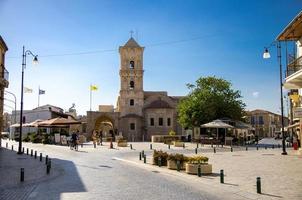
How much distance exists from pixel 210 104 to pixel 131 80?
20.3 metres

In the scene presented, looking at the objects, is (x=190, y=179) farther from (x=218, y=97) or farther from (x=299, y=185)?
(x=218, y=97)

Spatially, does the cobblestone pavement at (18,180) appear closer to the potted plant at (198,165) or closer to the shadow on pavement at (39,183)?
the shadow on pavement at (39,183)

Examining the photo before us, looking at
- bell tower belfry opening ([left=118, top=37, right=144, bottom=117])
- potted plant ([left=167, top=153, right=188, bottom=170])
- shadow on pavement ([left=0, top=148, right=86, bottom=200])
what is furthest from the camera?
bell tower belfry opening ([left=118, top=37, right=144, bottom=117])

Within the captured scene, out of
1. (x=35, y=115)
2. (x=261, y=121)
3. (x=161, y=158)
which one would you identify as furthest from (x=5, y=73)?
(x=261, y=121)

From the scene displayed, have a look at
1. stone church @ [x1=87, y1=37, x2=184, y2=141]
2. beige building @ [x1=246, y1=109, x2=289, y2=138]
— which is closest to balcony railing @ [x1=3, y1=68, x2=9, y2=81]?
stone church @ [x1=87, y1=37, x2=184, y2=141]

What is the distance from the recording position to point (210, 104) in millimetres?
45938

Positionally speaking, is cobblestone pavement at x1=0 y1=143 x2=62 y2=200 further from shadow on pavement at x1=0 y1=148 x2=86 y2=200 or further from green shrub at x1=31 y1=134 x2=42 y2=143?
green shrub at x1=31 y1=134 x2=42 y2=143

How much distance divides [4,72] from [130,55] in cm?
3558

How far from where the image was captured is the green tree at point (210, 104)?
152 ft

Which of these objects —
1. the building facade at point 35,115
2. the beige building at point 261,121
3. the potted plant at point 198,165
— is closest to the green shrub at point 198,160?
the potted plant at point 198,165

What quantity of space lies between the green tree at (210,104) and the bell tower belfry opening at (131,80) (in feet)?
49.4

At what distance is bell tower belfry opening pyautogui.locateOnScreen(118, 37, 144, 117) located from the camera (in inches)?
2441

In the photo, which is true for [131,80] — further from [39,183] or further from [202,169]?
[39,183]

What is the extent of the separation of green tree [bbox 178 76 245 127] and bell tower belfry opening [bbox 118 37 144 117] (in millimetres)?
15050
